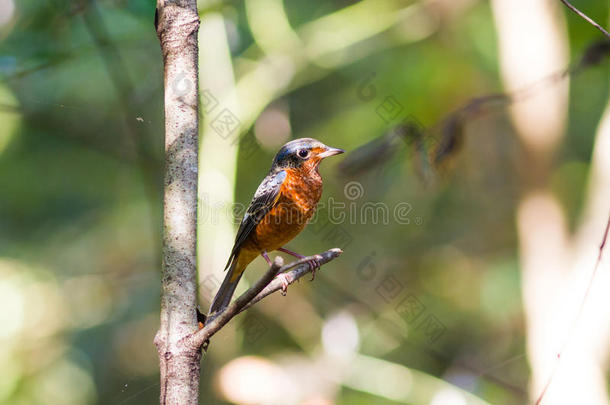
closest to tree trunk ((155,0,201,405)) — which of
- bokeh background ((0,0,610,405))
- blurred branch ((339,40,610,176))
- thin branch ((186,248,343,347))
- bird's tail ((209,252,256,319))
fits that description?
thin branch ((186,248,343,347))

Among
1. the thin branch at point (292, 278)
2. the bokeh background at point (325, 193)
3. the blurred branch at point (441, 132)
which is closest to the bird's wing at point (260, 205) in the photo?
the bokeh background at point (325, 193)

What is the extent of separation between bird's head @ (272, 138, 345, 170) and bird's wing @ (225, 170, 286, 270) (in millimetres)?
63

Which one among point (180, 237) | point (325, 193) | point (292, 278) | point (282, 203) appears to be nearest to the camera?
point (180, 237)

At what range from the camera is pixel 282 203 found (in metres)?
3.19

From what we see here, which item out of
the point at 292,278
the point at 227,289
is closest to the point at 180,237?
the point at 292,278

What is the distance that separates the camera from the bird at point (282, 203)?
10.1 feet

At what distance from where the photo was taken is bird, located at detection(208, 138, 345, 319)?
3084 mm

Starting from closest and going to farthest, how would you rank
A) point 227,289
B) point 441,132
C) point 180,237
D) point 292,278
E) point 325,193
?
point 180,237, point 292,278, point 227,289, point 441,132, point 325,193

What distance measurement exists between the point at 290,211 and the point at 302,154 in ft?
1.00

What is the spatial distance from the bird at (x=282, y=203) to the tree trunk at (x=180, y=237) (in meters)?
1.34

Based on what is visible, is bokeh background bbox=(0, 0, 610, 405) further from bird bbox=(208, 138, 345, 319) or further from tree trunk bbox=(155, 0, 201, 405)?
tree trunk bbox=(155, 0, 201, 405)

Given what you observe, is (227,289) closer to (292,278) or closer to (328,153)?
(328,153)

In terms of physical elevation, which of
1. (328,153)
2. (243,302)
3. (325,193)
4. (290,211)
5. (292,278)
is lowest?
(243,302)

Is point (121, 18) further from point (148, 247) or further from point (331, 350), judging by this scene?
point (331, 350)
